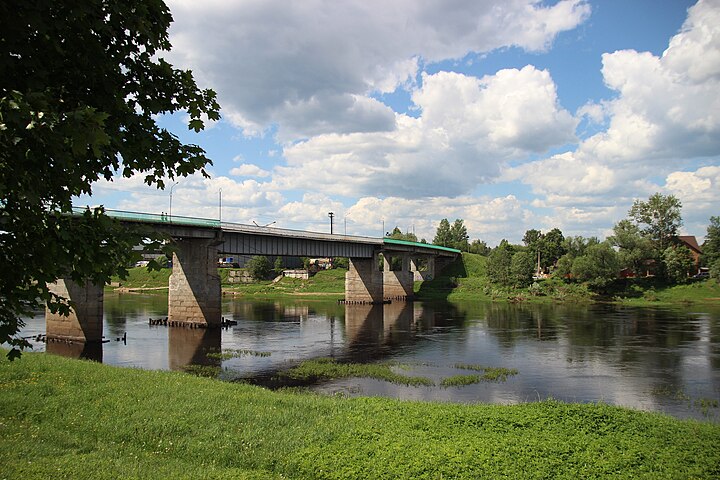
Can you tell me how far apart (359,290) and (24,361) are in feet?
248

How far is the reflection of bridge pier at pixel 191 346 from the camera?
126 feet

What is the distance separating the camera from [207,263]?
59.8 m

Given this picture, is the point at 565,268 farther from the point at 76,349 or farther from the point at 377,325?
the point at 76,349

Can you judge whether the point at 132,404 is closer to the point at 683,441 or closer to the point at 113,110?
the point at 113,110

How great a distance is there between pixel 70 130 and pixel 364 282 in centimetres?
9348

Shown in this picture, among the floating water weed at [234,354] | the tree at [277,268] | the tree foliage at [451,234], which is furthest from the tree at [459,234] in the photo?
the floating water weed at [234,354]

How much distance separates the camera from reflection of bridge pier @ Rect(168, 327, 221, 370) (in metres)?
38.3

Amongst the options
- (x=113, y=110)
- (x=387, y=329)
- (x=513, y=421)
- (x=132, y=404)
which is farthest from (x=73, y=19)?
(x=387, y=329)

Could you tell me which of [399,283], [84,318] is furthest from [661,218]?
[84,318]

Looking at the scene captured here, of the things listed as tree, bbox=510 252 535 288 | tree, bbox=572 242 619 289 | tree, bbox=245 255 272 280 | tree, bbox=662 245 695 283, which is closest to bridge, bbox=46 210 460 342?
tree, bbox=510 252 535 288

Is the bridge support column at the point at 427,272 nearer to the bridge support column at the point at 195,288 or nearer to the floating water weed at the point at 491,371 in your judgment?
the bridge support column at the point at 195,288

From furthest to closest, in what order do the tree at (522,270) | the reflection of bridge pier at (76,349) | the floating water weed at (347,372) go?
1. the tree at (522,270)
2. the reflection of bridge pier at (76,349)
3. the floating water weed at (347,372)

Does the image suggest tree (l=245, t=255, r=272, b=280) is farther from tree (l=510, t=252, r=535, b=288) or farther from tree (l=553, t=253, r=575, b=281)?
tree (l=553, t=253, r=575, b=281)

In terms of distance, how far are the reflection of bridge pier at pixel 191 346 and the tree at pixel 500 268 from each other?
70.7m
